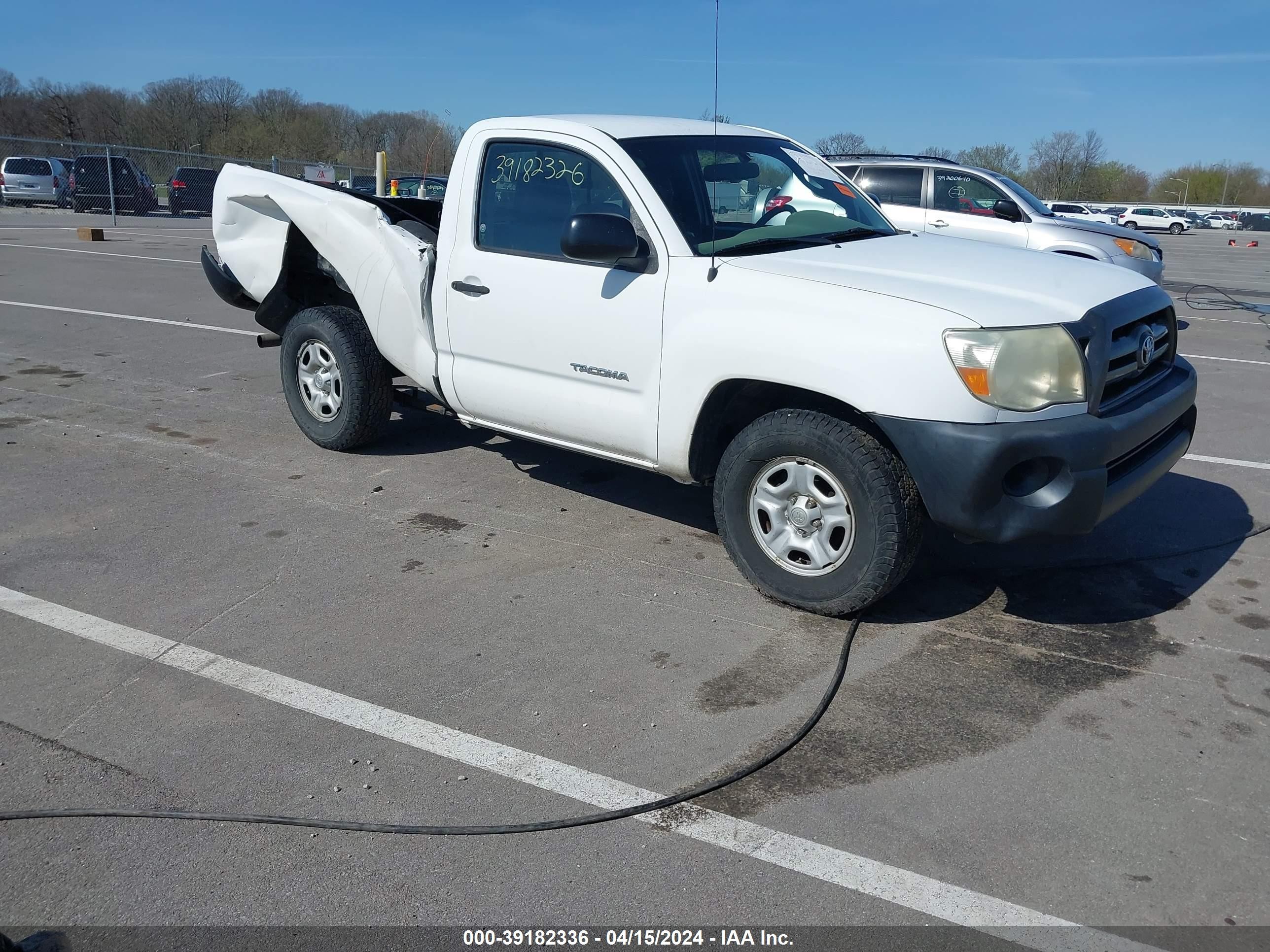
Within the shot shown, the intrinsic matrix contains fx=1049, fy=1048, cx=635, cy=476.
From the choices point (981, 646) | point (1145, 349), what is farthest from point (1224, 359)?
point (981, 646)

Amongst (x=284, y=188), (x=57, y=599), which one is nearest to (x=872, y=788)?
(x=57, y=599)

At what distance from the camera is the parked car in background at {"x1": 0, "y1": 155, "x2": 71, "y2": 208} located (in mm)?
30203

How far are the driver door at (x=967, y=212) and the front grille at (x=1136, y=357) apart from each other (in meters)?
8.77

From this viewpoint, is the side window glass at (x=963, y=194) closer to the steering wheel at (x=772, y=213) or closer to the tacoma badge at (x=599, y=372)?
the steering wheel at (x=772, y=213)

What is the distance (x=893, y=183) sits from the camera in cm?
A: 1323

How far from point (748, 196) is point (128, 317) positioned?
8695mm

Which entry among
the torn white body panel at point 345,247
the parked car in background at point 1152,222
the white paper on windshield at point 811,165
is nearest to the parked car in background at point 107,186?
the torn white body panel at point 345,247

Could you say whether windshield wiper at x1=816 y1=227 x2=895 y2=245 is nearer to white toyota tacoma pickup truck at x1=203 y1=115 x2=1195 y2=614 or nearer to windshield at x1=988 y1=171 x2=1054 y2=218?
white toyota tacoma pickup truck at x1=203 y1=115 x2=1195 y2=614

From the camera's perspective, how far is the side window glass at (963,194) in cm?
1315

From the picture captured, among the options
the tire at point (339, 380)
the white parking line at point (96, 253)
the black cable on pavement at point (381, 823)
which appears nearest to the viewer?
the black cable on pavement at point (381, 823)

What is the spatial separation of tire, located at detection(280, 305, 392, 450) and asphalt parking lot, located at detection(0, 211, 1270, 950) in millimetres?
225

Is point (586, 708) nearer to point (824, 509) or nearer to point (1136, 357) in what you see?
point (824, 509)

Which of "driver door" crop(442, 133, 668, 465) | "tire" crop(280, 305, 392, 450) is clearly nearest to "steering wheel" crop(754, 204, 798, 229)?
"driver door" crop(442, 133, 668, 465)

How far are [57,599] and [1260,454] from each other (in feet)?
22.5
